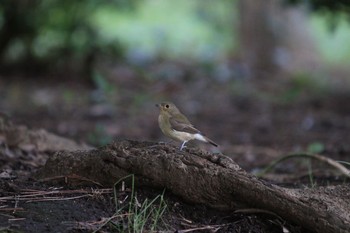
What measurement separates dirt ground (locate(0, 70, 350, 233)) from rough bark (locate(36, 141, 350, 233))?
0.07m

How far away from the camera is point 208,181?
3.66m

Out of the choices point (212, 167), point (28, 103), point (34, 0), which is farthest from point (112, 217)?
point (34, 0)

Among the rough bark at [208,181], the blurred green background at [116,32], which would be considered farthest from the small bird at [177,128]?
the blurred green background at [116,32]

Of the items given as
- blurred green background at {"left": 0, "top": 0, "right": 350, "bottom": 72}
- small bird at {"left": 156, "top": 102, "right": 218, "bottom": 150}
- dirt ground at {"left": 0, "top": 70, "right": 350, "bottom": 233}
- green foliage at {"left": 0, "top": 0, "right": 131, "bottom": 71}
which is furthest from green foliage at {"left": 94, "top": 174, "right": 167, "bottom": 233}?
green foliage at {"left": 0, "top": 0, "right": 131, "bottom": 71}

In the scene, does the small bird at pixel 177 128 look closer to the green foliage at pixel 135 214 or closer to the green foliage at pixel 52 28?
the green foliage at pixel 135 214

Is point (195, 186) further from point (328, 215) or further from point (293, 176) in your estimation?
point (293, 176)

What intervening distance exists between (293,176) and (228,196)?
186 cm

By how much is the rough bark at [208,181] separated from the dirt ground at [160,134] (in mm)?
73

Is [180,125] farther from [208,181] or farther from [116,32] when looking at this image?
[116,32]

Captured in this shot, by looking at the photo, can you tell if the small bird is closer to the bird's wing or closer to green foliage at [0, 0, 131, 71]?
the bird's wing

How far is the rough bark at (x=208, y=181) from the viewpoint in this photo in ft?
11.5

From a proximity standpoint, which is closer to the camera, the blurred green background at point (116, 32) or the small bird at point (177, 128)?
the small bird at point (177, 128)

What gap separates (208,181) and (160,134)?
16.7ft

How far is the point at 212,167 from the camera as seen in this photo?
3.70 m
